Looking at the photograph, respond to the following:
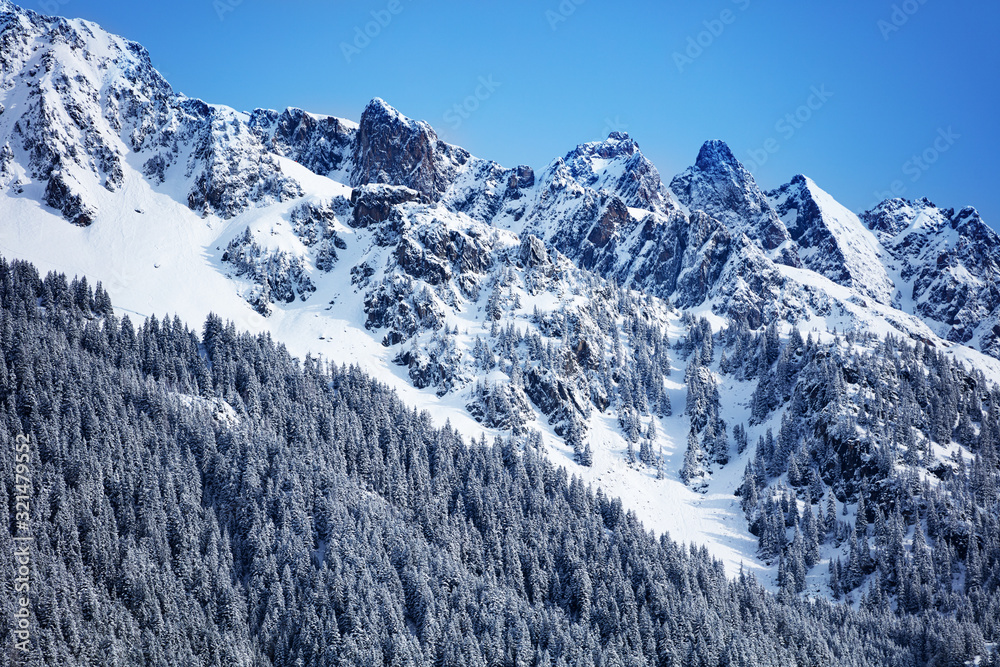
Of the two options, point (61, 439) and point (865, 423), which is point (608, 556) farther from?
point (61, 439)

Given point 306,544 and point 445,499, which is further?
point 445,499

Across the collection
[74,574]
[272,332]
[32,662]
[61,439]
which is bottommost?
[32,662]

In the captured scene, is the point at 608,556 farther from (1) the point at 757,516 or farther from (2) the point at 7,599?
(2) the point at 7,599

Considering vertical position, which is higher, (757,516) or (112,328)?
(757,516)

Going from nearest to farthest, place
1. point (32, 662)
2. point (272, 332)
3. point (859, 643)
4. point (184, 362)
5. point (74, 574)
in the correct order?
point (32, 662) → point (74, 574) → point (859, 643) → point (184, 362) → point (272, 332)

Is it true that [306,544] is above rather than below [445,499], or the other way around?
below

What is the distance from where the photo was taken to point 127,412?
133 meters

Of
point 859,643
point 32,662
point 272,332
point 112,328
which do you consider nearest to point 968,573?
point 859,643

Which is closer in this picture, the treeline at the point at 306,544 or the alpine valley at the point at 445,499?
the treeline at the point at 306,544

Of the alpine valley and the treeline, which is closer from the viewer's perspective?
the treeline

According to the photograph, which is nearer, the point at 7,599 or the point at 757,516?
the point at 7,599

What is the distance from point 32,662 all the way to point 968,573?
550 ft

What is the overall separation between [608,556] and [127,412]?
102m

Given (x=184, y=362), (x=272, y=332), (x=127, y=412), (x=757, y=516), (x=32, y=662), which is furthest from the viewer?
(x=272, y=332)
